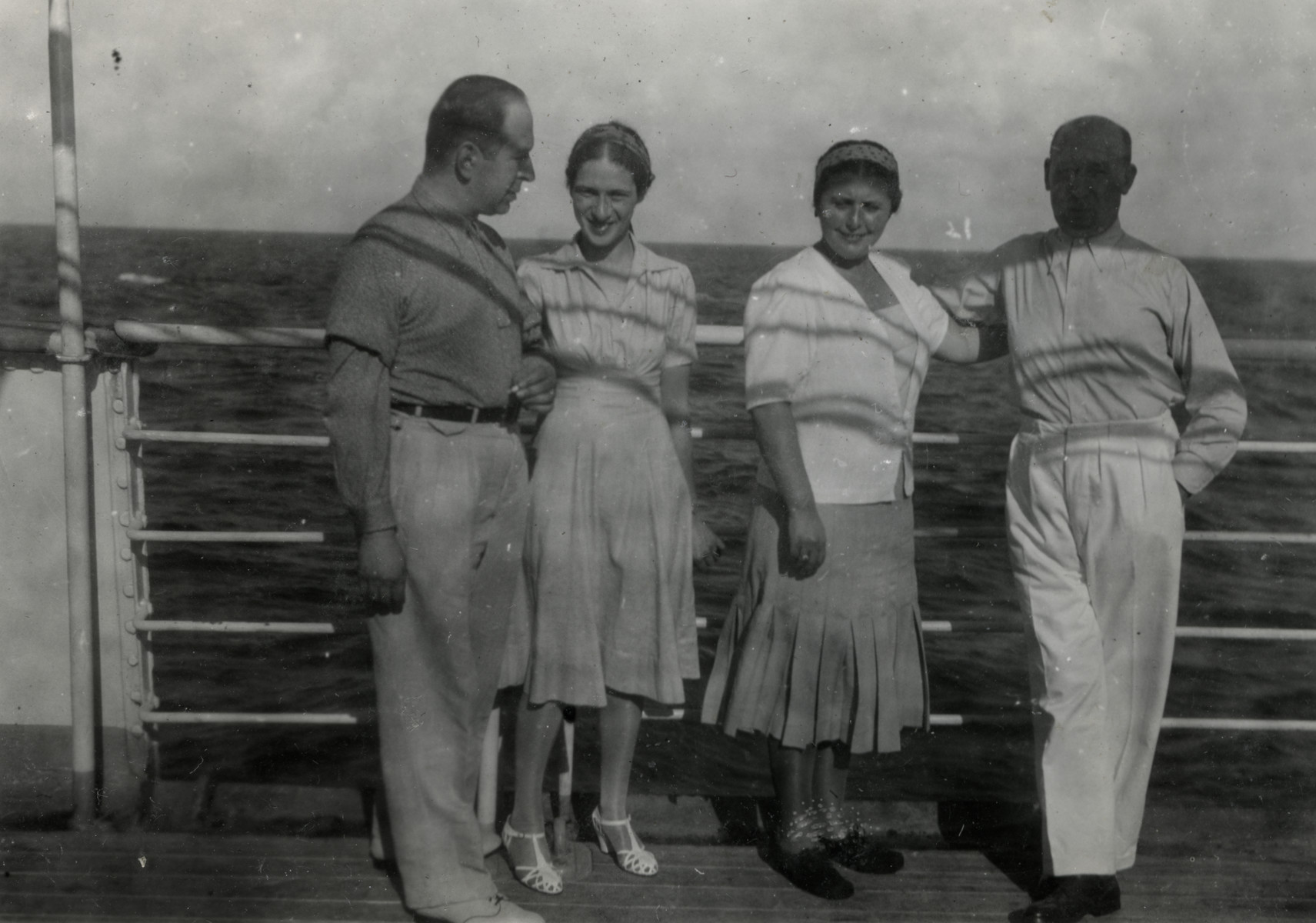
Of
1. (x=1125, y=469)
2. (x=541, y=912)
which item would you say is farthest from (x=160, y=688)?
(x=1125, y=469)

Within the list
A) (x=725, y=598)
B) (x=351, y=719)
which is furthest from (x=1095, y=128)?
(x=725, y=598)

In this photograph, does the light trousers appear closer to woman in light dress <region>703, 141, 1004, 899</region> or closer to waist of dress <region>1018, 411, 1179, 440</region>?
woman in light dress <region>703, 141, 1004, 899</region>

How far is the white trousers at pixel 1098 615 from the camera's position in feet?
8.14

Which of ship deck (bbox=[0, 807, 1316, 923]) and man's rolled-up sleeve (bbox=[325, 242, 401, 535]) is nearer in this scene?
man's rolled-up sleeve (bbox=[325, 242, 401, 535])

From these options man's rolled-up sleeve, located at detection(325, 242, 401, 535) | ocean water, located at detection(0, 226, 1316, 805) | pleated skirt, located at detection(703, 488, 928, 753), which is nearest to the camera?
man's rolled-up sleeve, located at detection(325, 242, 401, 535)

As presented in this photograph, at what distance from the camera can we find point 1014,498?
8.50 feet

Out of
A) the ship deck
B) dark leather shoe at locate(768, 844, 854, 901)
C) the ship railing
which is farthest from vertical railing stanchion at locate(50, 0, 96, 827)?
dark leather shoe at locate(768, 844, 854, 901)

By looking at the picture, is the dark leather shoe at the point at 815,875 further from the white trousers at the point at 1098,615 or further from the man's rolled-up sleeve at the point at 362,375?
the man's rolled-up sleeve at the point at 362,375

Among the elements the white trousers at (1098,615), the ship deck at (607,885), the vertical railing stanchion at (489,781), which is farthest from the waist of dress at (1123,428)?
the vertical railing stanchion at (489,781)

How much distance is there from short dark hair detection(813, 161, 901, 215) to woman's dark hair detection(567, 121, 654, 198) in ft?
1.23

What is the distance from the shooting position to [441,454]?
228 centimetres

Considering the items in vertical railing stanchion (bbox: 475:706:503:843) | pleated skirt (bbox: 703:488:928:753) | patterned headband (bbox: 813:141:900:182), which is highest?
patterned headband (bbox: 813:141:900:182)

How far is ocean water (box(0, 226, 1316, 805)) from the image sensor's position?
10.3 meters

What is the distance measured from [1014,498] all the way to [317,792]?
1.81 m
